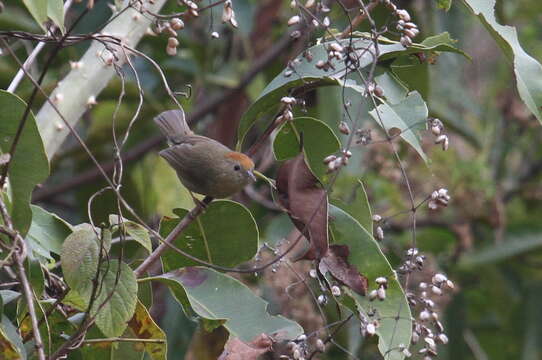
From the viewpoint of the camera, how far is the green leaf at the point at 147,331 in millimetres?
1144

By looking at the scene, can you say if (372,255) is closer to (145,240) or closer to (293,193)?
(293,193)

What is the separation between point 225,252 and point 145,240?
13cm

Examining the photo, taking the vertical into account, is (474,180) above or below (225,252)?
below

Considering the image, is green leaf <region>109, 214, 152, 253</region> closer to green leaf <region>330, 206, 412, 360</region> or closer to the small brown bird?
the small brown bird

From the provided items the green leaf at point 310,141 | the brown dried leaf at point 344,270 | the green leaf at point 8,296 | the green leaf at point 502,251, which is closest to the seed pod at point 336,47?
the green leaf at point 310,141

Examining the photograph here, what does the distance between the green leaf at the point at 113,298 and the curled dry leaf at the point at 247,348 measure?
0.51 ft

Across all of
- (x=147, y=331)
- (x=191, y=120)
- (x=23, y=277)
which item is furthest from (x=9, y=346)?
(x=191, y=120)

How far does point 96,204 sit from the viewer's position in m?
1.81

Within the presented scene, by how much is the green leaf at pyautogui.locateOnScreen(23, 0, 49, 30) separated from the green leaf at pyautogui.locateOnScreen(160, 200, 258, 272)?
36 cm

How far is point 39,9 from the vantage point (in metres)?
1.08

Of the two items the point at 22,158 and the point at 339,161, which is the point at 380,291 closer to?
the point at 339,161

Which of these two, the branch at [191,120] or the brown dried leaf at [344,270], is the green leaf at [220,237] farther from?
the branch at [191,120]

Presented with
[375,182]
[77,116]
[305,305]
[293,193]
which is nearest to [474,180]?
[375,182]

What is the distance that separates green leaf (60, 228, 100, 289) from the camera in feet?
3.44
